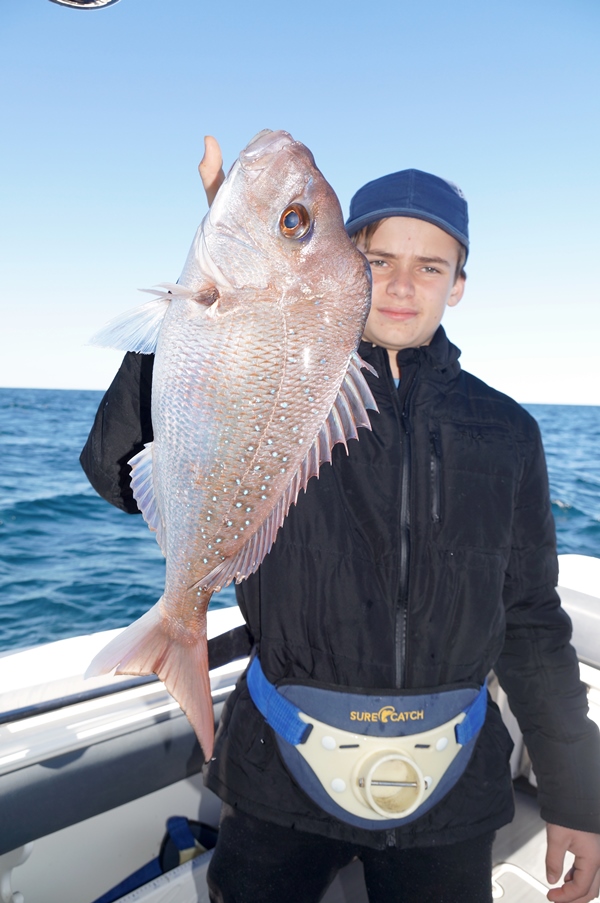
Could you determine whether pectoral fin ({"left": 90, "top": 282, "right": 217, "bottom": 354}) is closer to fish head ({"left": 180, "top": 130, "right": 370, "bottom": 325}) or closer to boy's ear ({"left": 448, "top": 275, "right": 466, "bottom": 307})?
fish head ({"left": 180, "top": 130, "right": 370, "bottom": 325})

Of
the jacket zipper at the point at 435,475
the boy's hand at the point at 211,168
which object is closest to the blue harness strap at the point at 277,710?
the jacket zipper at the point at 435,475

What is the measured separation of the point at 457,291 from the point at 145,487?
147 centimetres

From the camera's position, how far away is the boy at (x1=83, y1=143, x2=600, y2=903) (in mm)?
1768

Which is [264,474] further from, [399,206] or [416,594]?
[399,206]

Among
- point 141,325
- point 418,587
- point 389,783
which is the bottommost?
point 389,783

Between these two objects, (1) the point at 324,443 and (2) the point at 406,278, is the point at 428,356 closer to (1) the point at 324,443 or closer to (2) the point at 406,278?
(2) the point at 406,278

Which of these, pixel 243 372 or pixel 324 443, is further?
pixel 324 443

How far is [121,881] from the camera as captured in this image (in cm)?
270

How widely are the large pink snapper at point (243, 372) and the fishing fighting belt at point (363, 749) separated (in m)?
0.36

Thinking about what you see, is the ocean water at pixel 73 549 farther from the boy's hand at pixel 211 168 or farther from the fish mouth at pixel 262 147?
the fish mouth at pixel 262 147

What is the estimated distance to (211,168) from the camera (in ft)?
4.85

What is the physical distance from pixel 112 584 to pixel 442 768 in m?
5.95

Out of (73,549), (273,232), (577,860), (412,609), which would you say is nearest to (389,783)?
(412,609)

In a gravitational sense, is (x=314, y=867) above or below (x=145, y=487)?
below
